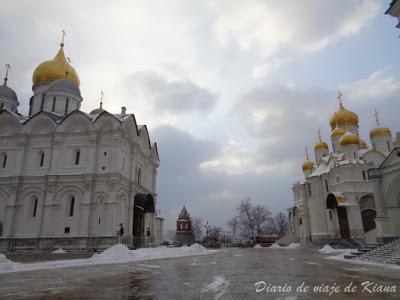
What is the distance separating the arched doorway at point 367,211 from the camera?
3244 centimetres

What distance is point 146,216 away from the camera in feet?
104

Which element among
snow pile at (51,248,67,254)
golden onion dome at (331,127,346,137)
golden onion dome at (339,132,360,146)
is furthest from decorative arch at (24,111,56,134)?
golden onion dome at (331,127,346,137)

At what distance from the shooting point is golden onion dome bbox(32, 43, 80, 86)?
112 ft

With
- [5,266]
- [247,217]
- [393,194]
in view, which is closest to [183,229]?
[247,217]

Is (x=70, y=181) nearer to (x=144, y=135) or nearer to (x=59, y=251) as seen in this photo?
(x=59, y=251)

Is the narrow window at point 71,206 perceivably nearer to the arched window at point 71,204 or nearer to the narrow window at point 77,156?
the arched window at point 71,204

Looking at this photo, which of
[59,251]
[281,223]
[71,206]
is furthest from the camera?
[281,223]

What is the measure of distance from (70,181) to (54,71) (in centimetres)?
1498

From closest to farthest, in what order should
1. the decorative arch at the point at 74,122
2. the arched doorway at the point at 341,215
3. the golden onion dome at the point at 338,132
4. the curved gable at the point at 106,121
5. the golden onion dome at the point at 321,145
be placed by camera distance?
the curved gable at the point at 106,121
the decorative arch at the point at 74,122
the arched doorway at the point at 341,215
the golden onion dome at the point at 338,132
the golden onion dome at the point at 321,145

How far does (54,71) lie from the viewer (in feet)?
112

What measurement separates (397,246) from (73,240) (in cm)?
2172

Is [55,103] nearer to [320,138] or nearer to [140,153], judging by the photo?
[140,153]

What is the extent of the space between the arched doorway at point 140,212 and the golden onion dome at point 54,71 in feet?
52.6

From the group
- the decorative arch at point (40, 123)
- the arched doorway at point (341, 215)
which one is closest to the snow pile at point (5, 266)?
the decorative arch at point (40, 123)
